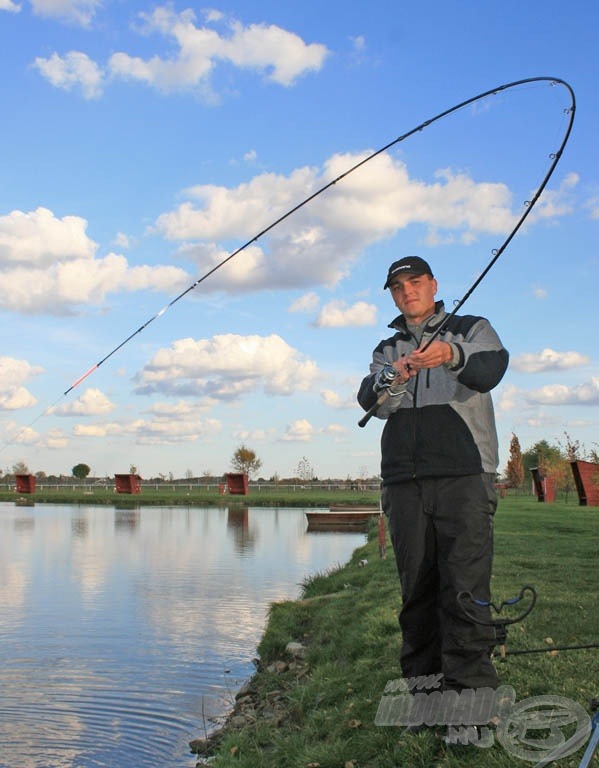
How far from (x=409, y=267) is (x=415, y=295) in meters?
0.17

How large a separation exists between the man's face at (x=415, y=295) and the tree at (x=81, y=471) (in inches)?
3984

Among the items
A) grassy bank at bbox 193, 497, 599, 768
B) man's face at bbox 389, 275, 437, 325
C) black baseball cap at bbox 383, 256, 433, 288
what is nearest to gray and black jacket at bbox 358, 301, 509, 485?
man's face at bbox 389, 275, 437, 325

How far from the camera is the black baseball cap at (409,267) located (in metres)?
4.74

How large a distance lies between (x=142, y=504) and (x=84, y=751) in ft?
173

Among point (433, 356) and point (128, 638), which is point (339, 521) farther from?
point (433, 356)

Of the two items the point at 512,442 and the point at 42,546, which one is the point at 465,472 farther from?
the point at 512,442

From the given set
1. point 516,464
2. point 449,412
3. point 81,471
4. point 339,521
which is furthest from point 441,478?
point 81,471

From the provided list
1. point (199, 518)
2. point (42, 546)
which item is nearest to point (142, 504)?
point (199, 518)

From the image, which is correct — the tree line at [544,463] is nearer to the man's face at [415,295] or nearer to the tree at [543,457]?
the tree at [543,457]

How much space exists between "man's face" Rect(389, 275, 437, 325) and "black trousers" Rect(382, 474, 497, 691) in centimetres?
98

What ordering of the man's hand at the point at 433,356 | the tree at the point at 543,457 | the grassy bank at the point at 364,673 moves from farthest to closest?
the tree at the point at 543,457 < the grassy bank at the point at 364,673 < the man's hand at the point at 433,356

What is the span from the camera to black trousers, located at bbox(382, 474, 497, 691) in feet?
14.1

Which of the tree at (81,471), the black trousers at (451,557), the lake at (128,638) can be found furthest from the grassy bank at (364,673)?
the tree at (81,471)

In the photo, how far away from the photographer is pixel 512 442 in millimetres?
65000
